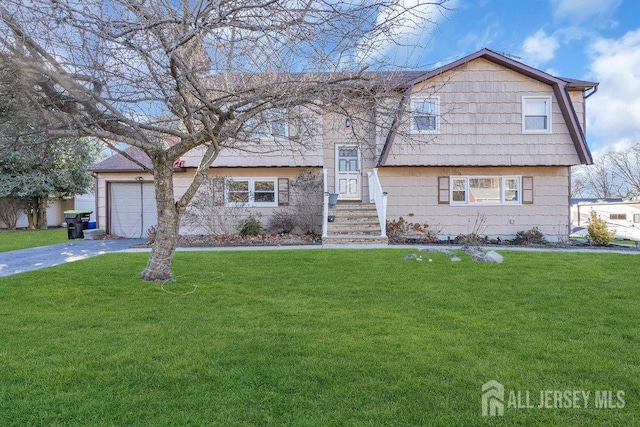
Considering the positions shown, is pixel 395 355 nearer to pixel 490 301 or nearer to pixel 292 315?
pixel 292 315

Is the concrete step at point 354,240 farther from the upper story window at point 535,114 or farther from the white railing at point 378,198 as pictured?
the upper story window at point 535,114

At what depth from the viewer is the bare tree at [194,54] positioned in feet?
13.2

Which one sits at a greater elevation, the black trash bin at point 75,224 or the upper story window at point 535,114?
the upper story window at point 535,114

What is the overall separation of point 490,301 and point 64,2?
6152 millimetres

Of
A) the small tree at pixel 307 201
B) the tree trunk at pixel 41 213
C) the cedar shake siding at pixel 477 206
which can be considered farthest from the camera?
the tree trunk at pixel 41 213

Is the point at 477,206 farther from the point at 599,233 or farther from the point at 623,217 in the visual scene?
the point at 623,217

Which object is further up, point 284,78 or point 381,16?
point 381,16

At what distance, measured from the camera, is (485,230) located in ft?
43.5

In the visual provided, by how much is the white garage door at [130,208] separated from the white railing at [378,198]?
8614mm

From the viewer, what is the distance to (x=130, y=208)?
15266 millimetres

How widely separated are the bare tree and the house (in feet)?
19.8

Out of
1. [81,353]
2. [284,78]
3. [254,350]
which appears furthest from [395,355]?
[284,78]

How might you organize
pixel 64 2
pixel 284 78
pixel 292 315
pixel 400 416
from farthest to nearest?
pixel 284 78 → pixel 292 315 → pixel 64 2 → pixel 400 416

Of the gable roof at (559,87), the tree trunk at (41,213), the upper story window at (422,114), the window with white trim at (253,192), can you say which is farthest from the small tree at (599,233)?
the tree trunk at (41,213)
